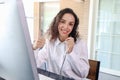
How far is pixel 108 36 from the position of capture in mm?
3322

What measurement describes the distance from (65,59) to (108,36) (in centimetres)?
208

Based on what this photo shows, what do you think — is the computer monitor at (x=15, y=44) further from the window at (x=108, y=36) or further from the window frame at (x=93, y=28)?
the window frame at (x=93, y=28)

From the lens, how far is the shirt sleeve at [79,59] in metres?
1.38

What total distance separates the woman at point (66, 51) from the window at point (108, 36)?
188cm

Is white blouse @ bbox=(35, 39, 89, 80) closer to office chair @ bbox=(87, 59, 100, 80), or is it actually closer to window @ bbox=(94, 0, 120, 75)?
office chair @ bbox=(87, 59, 100, 80)

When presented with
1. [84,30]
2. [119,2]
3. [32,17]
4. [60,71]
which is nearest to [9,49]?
[60,71]

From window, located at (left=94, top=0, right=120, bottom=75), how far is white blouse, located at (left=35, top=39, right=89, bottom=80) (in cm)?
192

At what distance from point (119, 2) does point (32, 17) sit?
7.30ft

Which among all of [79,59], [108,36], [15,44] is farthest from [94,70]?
[108,36]

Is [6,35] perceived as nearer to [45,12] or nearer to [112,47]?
[112,47]

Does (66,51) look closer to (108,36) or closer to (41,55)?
(41,55)

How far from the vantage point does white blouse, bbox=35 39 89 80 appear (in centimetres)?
138

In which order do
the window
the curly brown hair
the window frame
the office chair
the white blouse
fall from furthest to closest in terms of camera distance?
the window frame → the window → the office chair → the curly brown hair → the white blouse

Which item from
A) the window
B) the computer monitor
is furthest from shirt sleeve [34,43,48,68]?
the window
